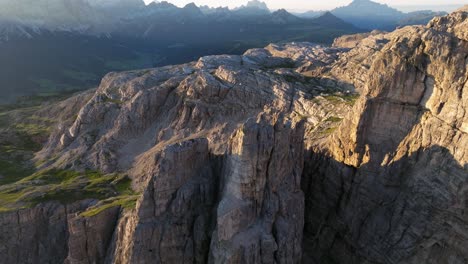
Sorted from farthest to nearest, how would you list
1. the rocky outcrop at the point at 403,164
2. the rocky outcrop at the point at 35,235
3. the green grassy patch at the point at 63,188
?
the green grassy patch at the point at 63,188 < the rocky outcrop at the point at 35,235 < the rocky outcrop at the point at 403,164

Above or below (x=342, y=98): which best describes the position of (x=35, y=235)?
below

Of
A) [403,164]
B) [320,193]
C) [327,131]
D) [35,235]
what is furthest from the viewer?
[327,131]

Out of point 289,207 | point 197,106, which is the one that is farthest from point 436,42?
point 197,106

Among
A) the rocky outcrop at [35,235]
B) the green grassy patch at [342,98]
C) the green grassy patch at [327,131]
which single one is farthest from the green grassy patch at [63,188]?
the green grassy patch at [342,98]

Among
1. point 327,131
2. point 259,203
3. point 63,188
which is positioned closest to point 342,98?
point 327,131

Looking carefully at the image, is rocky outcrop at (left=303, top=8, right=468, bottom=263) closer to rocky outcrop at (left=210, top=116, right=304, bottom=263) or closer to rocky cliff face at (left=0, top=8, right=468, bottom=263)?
rocky cliff face at (left=0, top=8, right=468, bottom=263)

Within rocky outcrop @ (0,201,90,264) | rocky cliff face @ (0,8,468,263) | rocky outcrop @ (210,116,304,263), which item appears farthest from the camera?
rocky outcrop @ (0,201,90,264)

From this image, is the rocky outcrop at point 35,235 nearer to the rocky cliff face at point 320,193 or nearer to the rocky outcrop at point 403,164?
the rocky cliff face at point 320,193

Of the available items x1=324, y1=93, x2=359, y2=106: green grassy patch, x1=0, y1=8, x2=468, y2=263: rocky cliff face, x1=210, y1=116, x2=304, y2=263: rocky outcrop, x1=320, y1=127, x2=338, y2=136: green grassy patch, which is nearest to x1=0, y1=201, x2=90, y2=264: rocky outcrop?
x1=0, y1=8, x2=468, y2=263: rocky cliff face

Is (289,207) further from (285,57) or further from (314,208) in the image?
(285,57)

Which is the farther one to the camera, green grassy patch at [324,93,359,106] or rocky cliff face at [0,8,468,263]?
green grassy patch at [324,93,359,106]

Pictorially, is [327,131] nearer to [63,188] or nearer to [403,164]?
[403,164]
